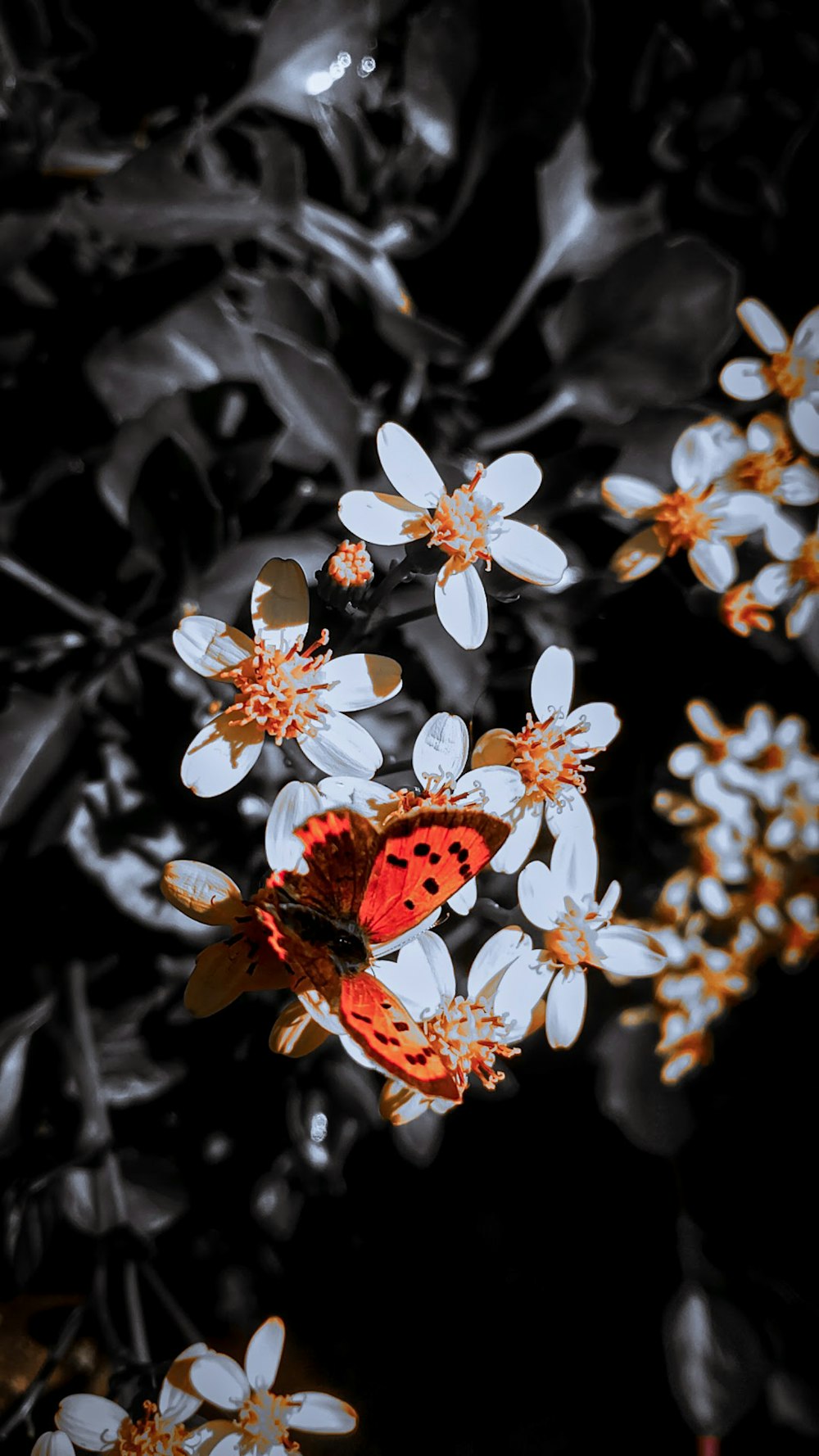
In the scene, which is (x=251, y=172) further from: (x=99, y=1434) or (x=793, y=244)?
(x=99, y=1434)

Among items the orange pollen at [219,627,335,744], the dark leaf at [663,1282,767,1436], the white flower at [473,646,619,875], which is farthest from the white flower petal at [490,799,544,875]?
the dark leaf at [663,1282,767,1436]

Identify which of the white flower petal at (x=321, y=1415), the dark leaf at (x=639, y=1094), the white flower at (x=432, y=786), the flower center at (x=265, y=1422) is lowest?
the dark leaf at (x=639, y=1094)

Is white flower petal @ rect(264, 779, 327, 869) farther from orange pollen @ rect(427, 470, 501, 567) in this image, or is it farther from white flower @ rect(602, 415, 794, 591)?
white flower @ rect(602, 415, 794, 591)

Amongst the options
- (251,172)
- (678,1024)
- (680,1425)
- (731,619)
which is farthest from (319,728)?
(680,1425)

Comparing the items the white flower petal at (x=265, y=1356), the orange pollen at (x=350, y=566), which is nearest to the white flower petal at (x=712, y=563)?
the orange pollen at (x=350, y=566)

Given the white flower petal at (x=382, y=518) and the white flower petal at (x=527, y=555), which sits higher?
the white flower petal at (x=382, y=518)

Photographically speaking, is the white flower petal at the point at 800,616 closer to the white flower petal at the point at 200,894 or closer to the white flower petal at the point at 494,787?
the white flower petal at the point at 494,787
